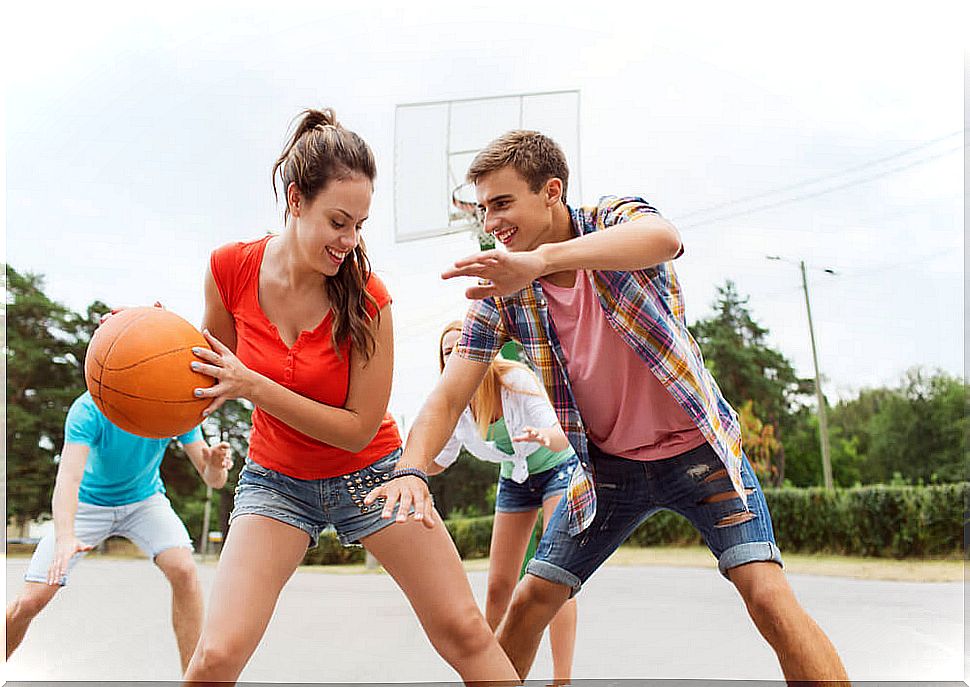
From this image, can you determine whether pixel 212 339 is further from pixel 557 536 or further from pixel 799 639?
pixel 799 639

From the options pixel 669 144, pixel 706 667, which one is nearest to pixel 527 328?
pixel 706 667

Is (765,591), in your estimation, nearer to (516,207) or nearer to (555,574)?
(555,574)

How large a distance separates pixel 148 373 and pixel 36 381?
61.3ft

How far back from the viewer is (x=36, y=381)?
19.0m

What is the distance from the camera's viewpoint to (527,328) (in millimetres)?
2416

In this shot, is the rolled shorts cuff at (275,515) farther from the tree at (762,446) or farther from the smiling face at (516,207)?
the tree at (762,446)

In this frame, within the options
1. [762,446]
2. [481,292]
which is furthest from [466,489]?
[481,292]

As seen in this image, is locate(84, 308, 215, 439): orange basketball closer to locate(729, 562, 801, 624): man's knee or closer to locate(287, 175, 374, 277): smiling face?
locate(287, 175, 374, 277): smiling face

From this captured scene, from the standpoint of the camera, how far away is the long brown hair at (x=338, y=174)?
216 cm

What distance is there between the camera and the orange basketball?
211 centimetres

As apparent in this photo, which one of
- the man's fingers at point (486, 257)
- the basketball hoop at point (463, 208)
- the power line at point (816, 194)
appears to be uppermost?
the power line at point (816, 194)

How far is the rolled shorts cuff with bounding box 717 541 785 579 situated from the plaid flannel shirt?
0.11 m

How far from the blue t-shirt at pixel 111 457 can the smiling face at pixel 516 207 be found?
1369 mm

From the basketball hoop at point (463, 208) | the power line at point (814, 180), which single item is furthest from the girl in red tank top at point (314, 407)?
the power line at point (814, 180)
